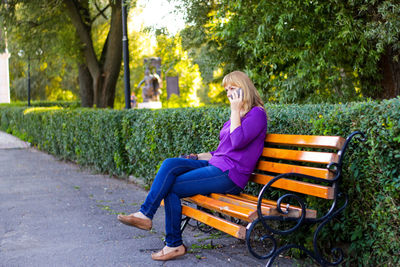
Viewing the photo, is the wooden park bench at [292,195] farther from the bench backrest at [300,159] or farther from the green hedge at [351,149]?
the green hedge at [351,149]

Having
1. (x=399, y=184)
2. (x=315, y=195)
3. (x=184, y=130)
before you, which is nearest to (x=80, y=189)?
(x=184, y=130)

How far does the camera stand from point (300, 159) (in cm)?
378

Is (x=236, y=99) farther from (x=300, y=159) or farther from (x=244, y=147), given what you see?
(x=300, y=159)

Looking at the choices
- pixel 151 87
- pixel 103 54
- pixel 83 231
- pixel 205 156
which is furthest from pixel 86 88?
A: pixel 205 156

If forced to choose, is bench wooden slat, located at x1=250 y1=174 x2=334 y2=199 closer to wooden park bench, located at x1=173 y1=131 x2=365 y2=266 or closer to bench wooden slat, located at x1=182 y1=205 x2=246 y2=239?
wooden park bench, located at x1=173 y1=131 x2=365 y2=266

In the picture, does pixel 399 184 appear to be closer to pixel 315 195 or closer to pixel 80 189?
pixel 315 195

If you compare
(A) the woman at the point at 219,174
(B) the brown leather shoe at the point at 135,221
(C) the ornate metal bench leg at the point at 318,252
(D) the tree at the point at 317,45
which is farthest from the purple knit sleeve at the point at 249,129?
(D) the tree at the point at 317,45

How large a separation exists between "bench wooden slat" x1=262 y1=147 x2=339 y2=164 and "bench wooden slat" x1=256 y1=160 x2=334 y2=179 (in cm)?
6

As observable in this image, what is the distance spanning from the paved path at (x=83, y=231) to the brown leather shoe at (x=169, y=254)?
0.15ft

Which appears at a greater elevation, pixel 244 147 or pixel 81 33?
pixel 81 33

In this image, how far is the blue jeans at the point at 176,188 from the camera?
413 centimetres

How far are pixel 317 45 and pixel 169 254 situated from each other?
19.5 feet

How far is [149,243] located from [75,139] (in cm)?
715

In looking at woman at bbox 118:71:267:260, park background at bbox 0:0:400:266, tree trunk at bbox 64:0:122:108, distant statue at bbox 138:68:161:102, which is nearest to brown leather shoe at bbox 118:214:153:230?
woman at bbox 118:71:267:260
